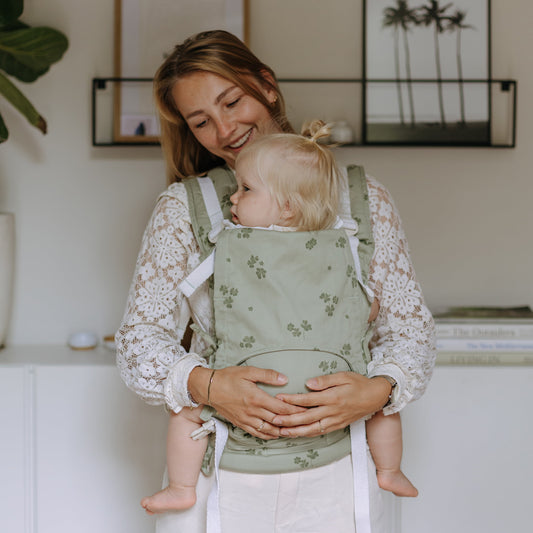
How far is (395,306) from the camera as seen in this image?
1405 millimetres

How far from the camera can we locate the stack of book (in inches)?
84.0

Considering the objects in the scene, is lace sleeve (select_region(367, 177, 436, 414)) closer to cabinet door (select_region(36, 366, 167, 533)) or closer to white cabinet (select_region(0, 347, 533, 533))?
white cabinet (select_region(0, 347, 533, 533))

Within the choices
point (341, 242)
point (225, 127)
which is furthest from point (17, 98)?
point (341, 242)

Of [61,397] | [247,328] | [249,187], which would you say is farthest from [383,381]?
[61,397]

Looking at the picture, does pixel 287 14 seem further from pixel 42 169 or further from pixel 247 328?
pixel 247 328

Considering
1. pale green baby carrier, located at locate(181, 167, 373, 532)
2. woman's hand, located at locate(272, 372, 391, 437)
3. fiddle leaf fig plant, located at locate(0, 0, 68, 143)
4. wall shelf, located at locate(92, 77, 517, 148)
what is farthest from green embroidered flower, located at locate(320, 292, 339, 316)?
fiddle leaf fig plant, located at locate(0, 0, 68, 143)

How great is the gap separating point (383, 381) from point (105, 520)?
121 centimetres

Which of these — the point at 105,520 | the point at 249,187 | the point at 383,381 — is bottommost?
the point at 105,520

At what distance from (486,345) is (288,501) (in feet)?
3.52

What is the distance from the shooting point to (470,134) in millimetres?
2346

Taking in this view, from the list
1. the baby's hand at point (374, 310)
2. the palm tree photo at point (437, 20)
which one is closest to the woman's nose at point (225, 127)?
the baby's hand at point (374, 310)

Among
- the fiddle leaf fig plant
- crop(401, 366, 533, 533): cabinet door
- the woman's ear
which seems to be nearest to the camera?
the woman's ear

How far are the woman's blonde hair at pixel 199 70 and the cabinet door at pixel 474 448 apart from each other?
3.03 feet

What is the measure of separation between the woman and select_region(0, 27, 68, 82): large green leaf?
85cm
